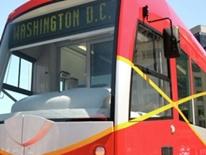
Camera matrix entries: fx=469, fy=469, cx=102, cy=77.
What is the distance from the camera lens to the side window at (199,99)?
6.23 m

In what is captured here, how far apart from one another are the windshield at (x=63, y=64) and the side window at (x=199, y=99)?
1810 millimetres

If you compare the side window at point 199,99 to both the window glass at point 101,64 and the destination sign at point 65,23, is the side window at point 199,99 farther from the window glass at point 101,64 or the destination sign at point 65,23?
the destination sign at point 65,23

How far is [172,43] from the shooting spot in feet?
16.3

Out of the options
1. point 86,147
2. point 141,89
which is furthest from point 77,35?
point 86,147

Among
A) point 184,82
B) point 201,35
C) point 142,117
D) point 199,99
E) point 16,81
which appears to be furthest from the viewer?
point 201,35

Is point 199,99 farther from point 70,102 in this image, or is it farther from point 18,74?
point 18,74

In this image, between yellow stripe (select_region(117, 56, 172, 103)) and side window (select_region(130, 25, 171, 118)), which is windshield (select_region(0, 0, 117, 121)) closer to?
yellow stripe (select_region(117, 56, 172, 103))

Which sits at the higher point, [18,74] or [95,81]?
[18,74]

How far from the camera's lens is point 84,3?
5168 mm

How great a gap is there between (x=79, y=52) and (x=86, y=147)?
129 cm

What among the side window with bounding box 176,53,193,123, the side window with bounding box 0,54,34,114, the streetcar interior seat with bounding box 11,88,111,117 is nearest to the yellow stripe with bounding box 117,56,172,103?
the streetcar interior seat with bounding box 11,88,111,117

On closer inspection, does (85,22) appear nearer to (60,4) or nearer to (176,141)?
(60,4)

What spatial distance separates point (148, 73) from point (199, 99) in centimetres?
179

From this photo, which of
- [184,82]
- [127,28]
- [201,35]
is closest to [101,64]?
[127,28]
